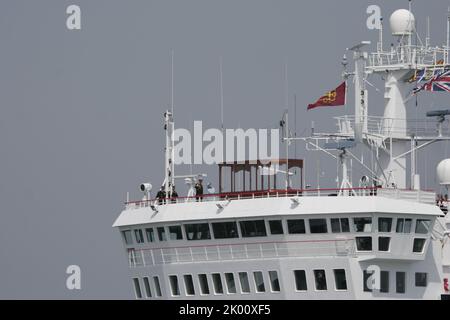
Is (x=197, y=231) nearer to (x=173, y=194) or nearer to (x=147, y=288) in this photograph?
(x=173, y=194)

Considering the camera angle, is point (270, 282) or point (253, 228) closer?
point (270, 282)

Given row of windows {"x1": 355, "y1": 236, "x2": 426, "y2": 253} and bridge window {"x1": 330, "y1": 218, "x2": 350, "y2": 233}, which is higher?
bridge window {"x1": 330, "y1": 218, "x2": 350, "y2": 233}

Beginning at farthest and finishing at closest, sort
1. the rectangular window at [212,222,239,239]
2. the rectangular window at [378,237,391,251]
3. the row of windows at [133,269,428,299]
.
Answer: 1. the rectangular window at [212,222,239,239]
2. the row of windows at [133,269,428,299]
3. the rectangular window at [378,237,391,251]

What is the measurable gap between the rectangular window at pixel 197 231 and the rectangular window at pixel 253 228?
2522 millimetres

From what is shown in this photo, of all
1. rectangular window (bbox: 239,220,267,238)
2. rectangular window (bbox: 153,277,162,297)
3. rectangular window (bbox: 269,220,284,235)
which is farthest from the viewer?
rectangular window (bbox: 153,277,162,297)

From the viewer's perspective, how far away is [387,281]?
93625 millimetres

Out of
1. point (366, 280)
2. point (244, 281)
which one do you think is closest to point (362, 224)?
point (366, 280)

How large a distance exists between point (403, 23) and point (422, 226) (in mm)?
17022

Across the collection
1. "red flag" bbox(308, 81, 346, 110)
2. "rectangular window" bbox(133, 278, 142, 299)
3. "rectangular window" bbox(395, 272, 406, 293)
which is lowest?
"rectangular window" bbox(133, 278, 142, 299)

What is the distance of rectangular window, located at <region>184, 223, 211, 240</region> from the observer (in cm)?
9762

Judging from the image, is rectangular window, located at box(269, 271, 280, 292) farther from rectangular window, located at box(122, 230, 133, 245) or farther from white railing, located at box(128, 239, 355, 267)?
rectangular window, located at box(122, 230, 133, 245)

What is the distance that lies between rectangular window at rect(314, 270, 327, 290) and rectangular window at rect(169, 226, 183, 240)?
974 cm

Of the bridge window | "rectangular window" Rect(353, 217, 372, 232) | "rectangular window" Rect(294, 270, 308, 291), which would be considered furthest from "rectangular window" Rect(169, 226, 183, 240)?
"rectangular window" Rect(353, 217, 372, 232)

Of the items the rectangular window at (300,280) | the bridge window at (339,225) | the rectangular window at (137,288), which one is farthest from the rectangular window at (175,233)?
the bridge window at (339,225)
